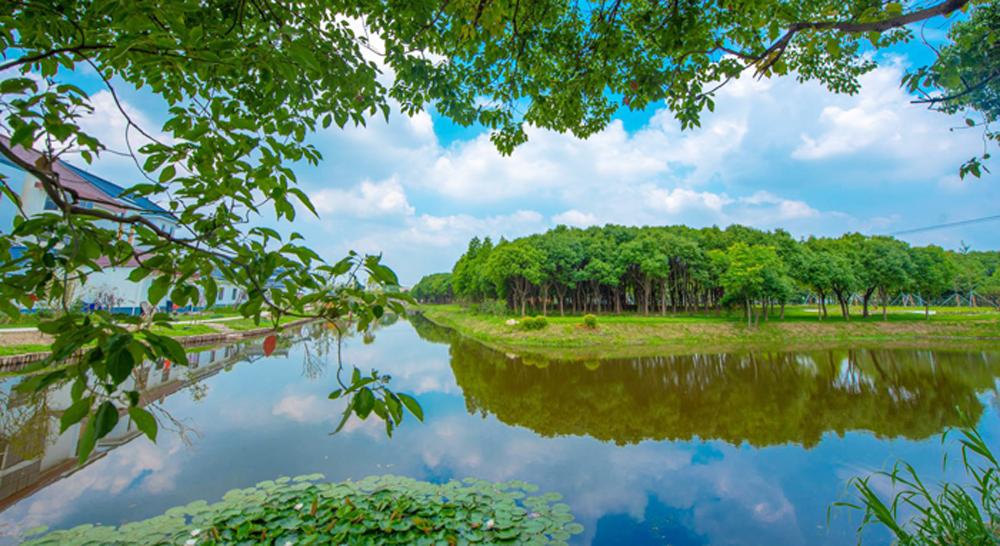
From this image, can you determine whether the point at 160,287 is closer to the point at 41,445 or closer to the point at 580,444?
the point at 580,444

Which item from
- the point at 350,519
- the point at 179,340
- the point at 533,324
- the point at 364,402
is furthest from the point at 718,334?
the point at 179,340

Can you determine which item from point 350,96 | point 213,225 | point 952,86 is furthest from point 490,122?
point 952,86

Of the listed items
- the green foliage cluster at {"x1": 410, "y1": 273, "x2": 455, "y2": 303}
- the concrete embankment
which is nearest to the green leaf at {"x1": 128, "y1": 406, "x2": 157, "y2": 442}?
the concrete embankment

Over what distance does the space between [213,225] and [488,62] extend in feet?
10.3

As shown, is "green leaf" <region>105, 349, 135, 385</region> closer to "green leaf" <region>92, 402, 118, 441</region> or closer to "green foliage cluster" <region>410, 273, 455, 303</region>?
"green leaf" <region>92, 402, 118, 441</region>

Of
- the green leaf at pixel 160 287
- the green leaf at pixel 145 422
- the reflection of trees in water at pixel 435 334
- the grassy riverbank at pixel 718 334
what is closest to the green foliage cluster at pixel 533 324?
the grassy riverbank at pixel 718 334

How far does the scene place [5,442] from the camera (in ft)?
21.3

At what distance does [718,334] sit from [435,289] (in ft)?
219

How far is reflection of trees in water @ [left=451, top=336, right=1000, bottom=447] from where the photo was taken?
26.7 ft

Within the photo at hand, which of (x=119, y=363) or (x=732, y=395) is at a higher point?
(x=119, y=363)

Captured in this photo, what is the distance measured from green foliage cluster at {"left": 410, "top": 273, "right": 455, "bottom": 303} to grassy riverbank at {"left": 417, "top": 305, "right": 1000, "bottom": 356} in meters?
52.1

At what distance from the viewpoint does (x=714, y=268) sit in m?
31.5

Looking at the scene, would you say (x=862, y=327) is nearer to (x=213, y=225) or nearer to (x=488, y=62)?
(x=488, y=62)

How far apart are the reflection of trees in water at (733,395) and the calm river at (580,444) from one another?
71 mm
